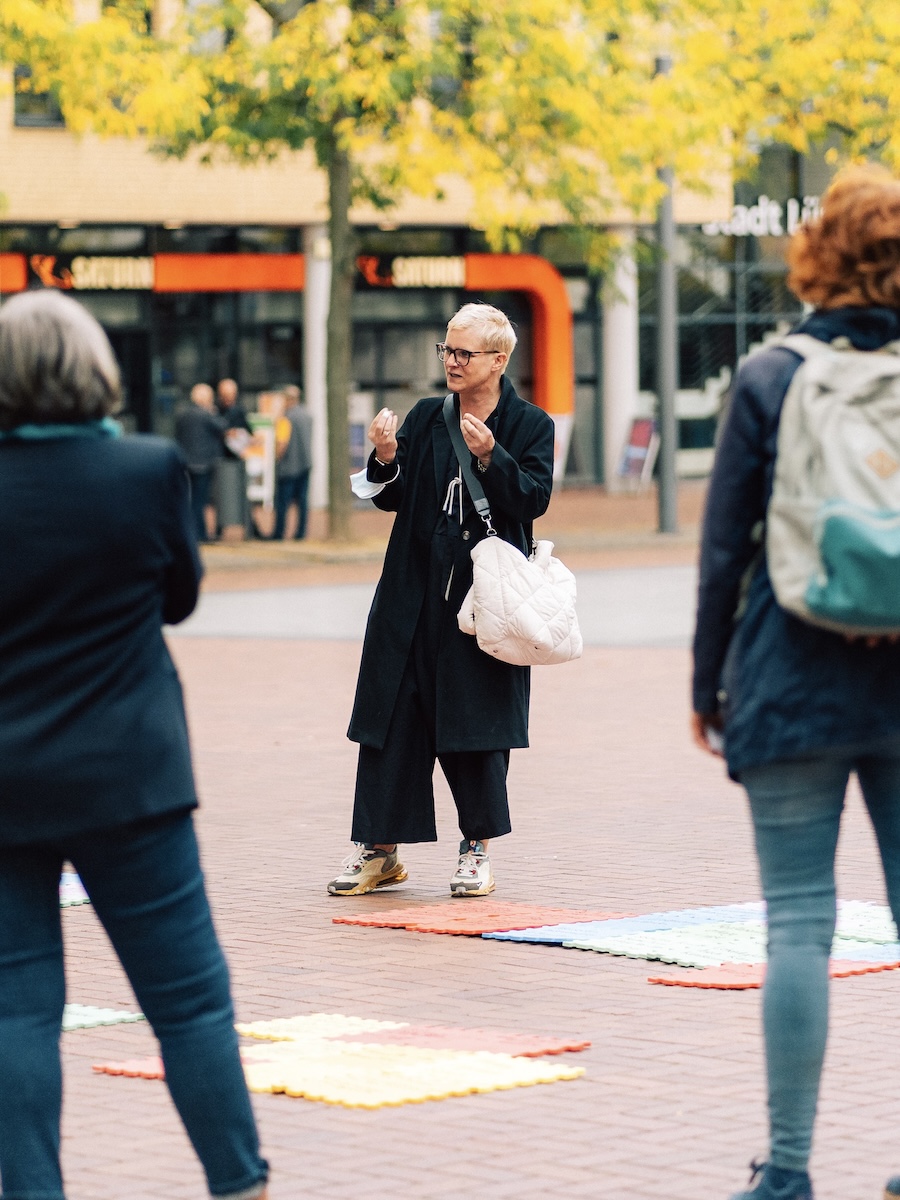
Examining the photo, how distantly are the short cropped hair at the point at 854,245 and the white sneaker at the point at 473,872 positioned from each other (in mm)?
3653

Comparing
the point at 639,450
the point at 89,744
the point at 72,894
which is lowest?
the point at 639,450

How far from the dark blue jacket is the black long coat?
3206 millimetres

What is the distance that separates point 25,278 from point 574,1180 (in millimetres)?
26553

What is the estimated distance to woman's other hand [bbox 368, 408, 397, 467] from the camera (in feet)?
23.2

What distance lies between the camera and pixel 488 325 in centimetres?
728

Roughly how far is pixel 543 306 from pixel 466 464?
26.9 metres

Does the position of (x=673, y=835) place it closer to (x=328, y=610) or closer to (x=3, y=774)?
(x=3, y=774)

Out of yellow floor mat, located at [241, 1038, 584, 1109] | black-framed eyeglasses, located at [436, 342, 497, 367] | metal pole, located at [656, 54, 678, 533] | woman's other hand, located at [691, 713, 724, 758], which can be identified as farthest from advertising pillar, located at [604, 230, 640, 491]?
woman's other hand, located at [691, 713, 724, 758]

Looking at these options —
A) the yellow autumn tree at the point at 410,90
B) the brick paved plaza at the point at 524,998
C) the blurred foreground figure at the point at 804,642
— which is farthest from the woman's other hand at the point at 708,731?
the yellow autumn tree at the point at 410,90

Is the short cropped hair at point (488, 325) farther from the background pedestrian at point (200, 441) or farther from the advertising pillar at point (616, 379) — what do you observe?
the advertising pillar at point (616, 379)

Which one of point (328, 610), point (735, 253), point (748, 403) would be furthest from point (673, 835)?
point (735, 253)

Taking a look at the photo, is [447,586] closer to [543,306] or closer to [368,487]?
[368,487]

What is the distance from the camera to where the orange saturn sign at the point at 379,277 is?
99.3 feet

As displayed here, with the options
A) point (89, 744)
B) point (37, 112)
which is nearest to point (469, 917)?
point (89, 744)
